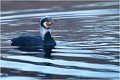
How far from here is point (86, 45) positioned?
14281mm

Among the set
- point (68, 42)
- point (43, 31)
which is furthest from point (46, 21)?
point (68, 42)

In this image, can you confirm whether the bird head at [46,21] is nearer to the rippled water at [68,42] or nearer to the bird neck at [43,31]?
the bird neck at [43,31]

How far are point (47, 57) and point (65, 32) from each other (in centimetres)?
382

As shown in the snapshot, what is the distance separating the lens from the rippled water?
11242mm

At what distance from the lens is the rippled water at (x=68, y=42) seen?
1124 cm

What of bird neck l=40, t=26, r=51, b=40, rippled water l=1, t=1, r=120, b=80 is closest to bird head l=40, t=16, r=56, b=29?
bird neck l=40, t=26, r=51, b=40

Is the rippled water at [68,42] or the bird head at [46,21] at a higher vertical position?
the bird head at [46,21]

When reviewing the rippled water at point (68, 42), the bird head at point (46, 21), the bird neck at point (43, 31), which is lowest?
the rippled water at point (68, 42)

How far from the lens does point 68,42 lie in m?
14.9

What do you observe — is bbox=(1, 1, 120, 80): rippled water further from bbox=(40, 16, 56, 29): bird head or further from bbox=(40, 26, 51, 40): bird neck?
bbox=(40, 16, 56, 29): bird head

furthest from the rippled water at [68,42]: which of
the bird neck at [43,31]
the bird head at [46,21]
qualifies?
the bird head at [46,21]

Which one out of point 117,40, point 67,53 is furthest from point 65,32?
point 67,53

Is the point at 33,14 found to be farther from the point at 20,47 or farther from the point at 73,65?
the point at 73,65

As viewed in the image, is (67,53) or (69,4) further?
(69,4)
